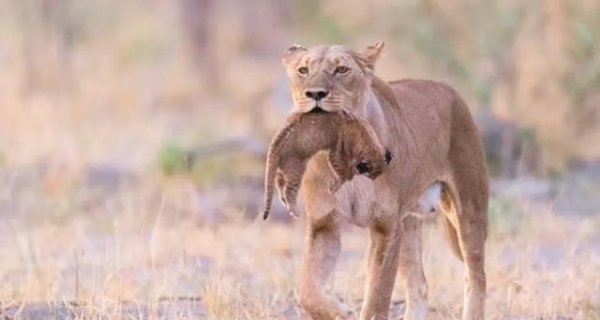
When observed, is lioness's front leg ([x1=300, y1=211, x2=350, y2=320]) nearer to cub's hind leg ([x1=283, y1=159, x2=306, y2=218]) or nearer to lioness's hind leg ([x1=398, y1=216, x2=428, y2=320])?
cub's hind leg ([x1=283, y1=159, x2=306, y2=218])

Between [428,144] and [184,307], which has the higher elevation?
[428,144]

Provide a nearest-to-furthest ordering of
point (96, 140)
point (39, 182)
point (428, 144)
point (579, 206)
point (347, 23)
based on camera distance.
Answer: point (428, 144) → point (579, 206) → point (39, 182) → point (96, 140) → point (347, 23)

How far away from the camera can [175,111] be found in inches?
701

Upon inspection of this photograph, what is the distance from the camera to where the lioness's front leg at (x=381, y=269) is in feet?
21.7

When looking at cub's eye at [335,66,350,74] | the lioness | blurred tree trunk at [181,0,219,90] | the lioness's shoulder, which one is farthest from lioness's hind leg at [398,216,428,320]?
blurred tree trunk at [181,0,219,90]

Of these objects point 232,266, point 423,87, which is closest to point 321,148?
point 423,87

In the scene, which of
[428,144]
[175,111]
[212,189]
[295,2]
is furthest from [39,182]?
[295,2]

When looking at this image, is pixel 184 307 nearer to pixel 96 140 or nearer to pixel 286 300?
pixel 286 300

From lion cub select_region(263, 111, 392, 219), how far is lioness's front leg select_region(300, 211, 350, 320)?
21 centimetres

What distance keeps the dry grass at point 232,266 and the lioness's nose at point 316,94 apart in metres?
1.54

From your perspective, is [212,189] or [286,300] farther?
[212,189]

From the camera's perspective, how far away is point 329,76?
6.18 metres

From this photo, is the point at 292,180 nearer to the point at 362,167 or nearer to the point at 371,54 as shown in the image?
the point at 362,167

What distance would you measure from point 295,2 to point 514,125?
381 inches
